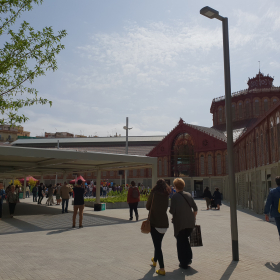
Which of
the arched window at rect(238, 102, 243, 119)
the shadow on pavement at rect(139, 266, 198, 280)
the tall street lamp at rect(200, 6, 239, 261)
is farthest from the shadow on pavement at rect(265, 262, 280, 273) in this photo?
the arched window at rect(238, 102, 243, 119)

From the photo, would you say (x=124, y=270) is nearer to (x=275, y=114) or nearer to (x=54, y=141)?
(x=275, y=114)

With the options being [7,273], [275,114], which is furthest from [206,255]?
[275,114]

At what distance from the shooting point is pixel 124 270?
19.1ft

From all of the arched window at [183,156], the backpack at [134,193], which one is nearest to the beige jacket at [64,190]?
the backpack at [134,193]

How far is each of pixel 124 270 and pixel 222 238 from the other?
14.9ft

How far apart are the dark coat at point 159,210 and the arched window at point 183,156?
1791 inches

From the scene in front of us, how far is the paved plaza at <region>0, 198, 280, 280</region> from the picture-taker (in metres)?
5.60

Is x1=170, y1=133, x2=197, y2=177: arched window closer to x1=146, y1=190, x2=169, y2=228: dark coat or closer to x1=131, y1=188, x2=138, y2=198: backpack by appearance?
x1=131, y1=188, x2=138, y2=198: backpack

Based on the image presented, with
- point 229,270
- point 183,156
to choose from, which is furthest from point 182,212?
point 183,156

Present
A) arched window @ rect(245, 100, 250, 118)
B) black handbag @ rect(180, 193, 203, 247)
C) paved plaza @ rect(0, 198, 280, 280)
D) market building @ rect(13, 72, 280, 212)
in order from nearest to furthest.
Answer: paved plaza @ rect(0, 198, 280, 280), black handbag @ rect(180, 193, 203, 247), market building @ rect(13, 72, 280, 212), arched window @ rect(245, 100, 250, 118)

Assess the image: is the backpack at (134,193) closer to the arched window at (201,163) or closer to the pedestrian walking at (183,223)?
the pedestrian walking at (183,223)

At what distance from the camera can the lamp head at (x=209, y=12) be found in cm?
703

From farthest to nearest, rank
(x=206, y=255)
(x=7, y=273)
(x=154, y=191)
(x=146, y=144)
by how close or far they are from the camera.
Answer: (x=146, y=144) → (x=206, y=255) → (x=154, y=191) → (x=7, y=273)

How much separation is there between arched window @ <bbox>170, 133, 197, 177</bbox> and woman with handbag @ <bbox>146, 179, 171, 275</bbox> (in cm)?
4550
